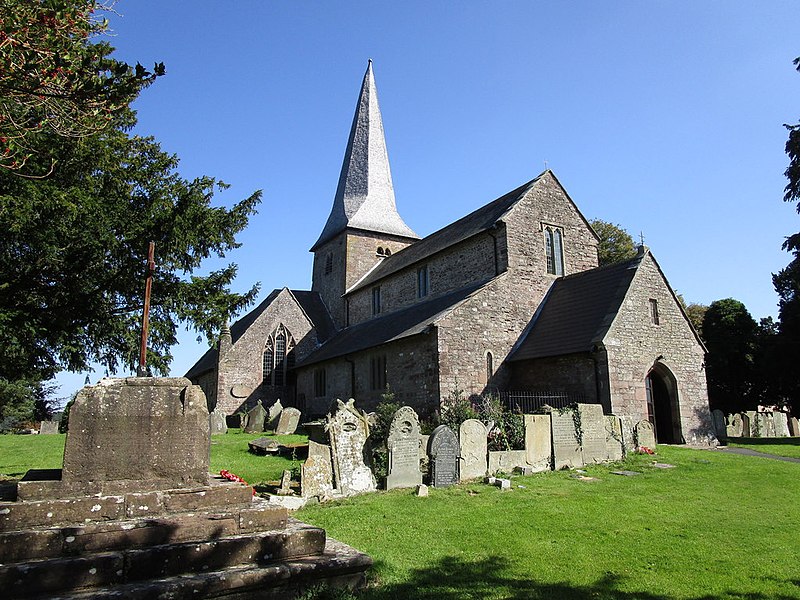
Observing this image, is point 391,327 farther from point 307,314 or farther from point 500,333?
point 307,314

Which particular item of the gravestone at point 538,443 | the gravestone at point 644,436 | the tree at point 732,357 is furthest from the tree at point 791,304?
the gravestone at point 538,443

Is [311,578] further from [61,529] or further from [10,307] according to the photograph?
[10,307]

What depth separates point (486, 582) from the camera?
5.38 m

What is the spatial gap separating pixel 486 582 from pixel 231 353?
25.6 meters

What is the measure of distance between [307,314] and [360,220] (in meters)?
6.49

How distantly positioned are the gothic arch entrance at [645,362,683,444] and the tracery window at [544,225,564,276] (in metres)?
5.48

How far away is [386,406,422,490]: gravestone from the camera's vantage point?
35.4 ft

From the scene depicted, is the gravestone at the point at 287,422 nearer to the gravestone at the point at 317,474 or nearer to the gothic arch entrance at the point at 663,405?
the gravestone at the point at 317,474

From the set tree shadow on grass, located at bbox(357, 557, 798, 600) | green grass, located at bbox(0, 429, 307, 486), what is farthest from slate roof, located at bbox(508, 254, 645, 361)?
tree shadow on grass, located at bbox(357, 557, 798, 600)

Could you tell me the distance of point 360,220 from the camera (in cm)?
3297

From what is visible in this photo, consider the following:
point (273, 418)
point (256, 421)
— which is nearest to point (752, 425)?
point (273, 418)

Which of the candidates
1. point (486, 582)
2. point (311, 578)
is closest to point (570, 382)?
point (486, 582)

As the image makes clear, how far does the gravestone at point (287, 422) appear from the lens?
2130cm

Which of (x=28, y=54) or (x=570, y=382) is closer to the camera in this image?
(x=28, y=54)
